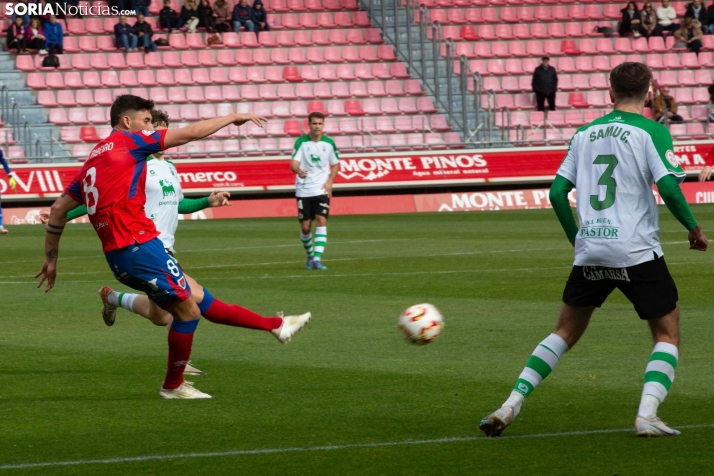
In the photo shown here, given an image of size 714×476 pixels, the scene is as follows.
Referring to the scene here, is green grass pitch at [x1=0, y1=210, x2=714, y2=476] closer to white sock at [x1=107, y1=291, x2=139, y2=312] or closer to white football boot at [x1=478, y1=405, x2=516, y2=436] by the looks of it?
white football boot at [x1=478, y1=405, x2=516, y2=436]

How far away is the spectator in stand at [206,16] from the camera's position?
1347 inches

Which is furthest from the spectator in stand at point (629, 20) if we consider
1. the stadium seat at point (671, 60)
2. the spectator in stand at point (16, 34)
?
the spectator in stand at point (16, 34)

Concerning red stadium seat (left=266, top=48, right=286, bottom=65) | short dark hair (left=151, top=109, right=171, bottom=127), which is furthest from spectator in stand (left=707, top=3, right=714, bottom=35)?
short dark hair (left=151, top=109, right=171, bottom=127)

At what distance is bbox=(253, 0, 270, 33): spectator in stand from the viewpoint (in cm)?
3466

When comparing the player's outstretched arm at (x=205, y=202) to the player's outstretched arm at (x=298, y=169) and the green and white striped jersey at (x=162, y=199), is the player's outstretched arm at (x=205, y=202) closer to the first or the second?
the green and white striped jersey at (x=162, y=199)

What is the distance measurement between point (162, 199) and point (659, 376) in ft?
13.7

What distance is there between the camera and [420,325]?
753 cm

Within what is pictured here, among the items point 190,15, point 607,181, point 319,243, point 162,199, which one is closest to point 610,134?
point 607,181

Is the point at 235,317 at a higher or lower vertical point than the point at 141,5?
lower

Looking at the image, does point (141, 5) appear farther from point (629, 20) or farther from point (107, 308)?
point (107, 308)

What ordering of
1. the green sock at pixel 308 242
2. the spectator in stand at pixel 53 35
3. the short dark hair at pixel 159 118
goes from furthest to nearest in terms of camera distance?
the spectator in stand at pixel 53 35 → the green sock at pixel 308 242 → the short dark hair at pixel 159 118

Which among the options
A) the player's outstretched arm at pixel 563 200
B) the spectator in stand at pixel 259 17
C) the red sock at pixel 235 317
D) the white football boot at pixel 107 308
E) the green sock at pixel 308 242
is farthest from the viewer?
the spectator in stand at pixel 259 17

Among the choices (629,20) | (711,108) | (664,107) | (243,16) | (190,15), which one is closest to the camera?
(664,107)

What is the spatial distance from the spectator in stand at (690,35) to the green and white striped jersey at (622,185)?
3130cm
